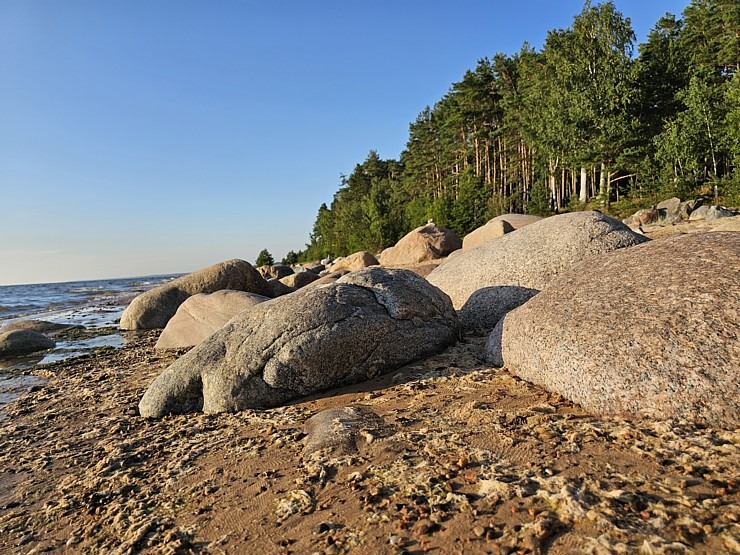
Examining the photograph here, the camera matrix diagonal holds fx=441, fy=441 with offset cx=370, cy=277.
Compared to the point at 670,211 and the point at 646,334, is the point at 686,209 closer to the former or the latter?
the point at 670,211

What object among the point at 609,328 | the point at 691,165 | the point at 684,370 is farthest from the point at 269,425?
the point at 691,165

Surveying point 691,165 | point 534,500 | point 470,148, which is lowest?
point 534,500

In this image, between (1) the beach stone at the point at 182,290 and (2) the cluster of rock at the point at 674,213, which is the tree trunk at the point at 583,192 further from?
(1) the beach stone at the point at 182,290

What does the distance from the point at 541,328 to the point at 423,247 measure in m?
13.2

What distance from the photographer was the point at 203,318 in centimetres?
948

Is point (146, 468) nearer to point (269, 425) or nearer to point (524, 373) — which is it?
point (269, 425)

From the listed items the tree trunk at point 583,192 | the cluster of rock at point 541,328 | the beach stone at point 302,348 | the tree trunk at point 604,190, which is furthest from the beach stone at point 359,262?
the tree trunk at point 583,192

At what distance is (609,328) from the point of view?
11.8 ft

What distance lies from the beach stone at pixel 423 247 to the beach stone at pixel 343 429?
13.4m

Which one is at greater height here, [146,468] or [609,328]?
[609,328]

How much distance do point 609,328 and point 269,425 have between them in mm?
3069

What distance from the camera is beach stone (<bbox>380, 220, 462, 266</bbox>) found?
1709 centimetres

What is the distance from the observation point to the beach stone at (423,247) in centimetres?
1709

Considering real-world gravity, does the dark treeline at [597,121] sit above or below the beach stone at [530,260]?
above
